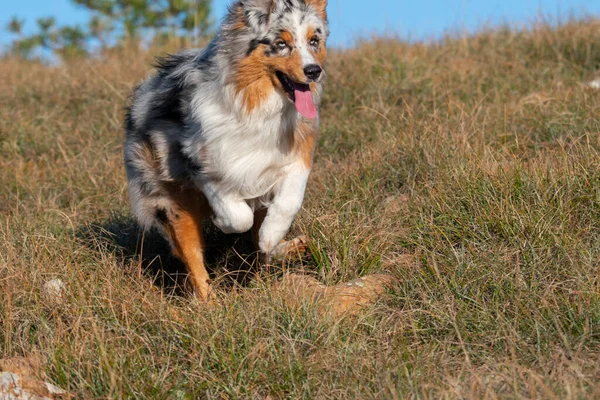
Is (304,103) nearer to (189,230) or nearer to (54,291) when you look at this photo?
(189,230)

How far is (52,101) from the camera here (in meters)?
9.28

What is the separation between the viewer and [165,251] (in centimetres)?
582

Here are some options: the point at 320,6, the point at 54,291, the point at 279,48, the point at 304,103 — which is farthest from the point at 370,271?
the point at 54,291

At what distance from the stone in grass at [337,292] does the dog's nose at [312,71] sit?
1.12 metres

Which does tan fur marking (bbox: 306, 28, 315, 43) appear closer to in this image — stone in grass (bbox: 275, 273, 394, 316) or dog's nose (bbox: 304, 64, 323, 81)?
dog's nose (bbox: 304, 64, 323, 81)

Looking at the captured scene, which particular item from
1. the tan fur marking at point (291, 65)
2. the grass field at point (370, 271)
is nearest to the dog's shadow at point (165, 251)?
the grass field at point (370, 271)

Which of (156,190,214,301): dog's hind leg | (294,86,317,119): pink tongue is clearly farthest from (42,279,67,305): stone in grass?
(294,86,317,119): pink tongue

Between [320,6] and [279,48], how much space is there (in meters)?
0.48

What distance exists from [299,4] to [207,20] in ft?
35.2

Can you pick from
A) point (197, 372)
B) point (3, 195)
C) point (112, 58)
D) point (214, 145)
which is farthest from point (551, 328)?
point (112, 58)

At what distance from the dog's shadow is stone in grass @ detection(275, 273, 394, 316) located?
23.1 inches

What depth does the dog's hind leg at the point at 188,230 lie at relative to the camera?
5043mm

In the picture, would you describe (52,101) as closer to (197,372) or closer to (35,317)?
(35,317)

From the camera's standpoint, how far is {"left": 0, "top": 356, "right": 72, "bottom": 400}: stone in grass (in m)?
3.55
